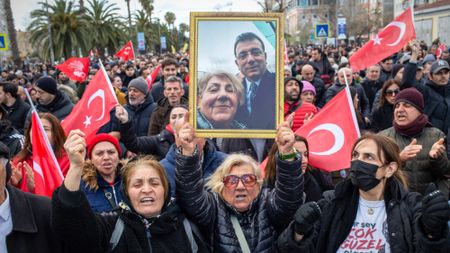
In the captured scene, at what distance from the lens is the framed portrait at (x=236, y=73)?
10.1 feet

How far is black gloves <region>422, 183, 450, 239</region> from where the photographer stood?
8.75ft

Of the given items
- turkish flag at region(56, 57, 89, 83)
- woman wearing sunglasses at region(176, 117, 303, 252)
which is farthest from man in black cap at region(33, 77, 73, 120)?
turkish flag at region(56, 57, 89, 83)

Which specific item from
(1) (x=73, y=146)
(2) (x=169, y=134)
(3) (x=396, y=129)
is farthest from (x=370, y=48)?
(1) (x=73, y=146)

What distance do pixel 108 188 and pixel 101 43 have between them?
31587mm

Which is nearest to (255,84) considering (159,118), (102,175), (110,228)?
(110,228)

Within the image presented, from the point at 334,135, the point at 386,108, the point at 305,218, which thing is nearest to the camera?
the point at 305,218

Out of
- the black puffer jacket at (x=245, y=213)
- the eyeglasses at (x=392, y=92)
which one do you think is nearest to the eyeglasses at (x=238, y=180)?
the black puffer jacket at (x=245, y=213)

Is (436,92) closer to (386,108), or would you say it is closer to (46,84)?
(386,108)

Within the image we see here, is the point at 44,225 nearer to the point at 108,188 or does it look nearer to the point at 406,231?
the point at 108,188

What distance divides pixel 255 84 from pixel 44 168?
2.02 m

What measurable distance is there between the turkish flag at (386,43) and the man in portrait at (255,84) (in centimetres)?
559

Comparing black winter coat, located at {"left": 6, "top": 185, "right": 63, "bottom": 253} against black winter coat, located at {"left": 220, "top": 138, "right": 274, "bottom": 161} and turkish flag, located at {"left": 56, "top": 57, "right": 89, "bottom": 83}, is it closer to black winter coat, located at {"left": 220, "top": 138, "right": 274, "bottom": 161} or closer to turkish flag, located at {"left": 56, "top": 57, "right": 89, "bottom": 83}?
black winter coat, located at {"left": 220, "top": 138, "right": 274, "bottom": 161}

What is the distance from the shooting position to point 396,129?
15.9ft

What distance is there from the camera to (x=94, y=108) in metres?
5.49
